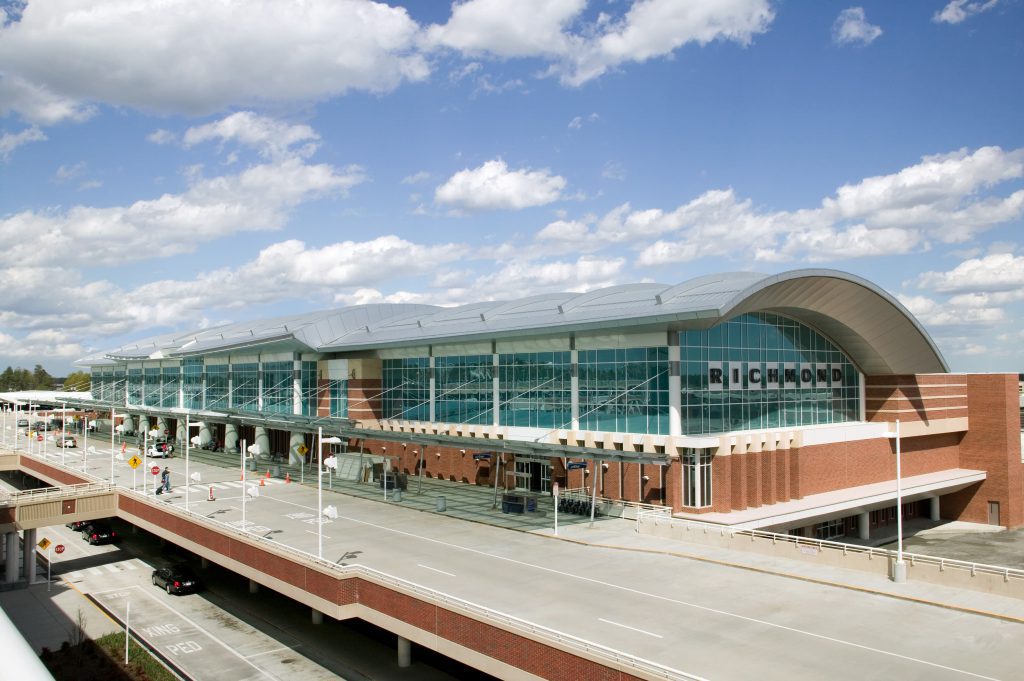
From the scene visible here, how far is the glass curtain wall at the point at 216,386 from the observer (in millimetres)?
81600

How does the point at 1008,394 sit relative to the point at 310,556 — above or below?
above

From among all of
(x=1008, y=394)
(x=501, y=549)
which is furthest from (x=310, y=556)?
(x=1008, y=394)

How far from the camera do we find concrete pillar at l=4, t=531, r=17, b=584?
145ft

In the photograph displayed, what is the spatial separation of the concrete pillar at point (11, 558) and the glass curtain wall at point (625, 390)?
3292cm

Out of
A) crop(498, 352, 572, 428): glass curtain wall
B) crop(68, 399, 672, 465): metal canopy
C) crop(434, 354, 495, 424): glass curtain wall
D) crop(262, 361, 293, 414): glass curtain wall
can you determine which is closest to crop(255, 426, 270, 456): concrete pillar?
crop(262, 361, 293, 414): glass curtain wall

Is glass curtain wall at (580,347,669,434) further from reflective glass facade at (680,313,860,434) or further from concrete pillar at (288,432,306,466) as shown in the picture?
concrete pillar at (288,432,306,466)

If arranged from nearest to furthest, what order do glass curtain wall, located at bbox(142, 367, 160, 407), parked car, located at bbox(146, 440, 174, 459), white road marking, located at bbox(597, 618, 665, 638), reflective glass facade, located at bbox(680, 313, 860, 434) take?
white road marking, located at bbox(597, 618, 665, 638) < reflective glass facade, located at bbox(680, 313, 860, 434) < parked car, located at bbox(146, 440, 174, 459) < glass curtain wall, located at bbox(142, 367, 160, 407)

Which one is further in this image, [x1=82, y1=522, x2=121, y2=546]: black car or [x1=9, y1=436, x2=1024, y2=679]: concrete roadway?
[x1=82, y1=522, x2=121, y2=546]: black car

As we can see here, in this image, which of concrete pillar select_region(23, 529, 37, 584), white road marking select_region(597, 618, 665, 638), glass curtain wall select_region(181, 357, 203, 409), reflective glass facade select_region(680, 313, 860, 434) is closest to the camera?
white road marking select_region(597, 618, 665, 638)

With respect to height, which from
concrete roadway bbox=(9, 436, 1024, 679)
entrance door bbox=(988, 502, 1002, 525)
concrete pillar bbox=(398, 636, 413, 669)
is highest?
concrete roadway bbox=(9, 436, 1024, 679)

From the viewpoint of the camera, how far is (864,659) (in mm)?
19281

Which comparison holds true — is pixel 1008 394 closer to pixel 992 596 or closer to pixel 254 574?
pixel 992 596

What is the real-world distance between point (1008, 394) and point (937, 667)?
165ft

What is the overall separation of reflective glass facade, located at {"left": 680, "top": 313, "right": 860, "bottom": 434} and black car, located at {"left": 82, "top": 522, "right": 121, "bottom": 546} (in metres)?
38.4
